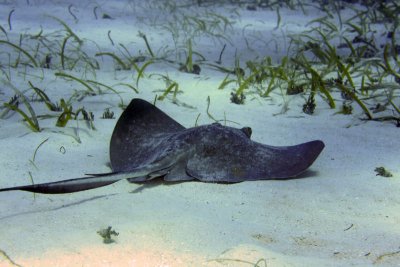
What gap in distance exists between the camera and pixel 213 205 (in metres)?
2.71

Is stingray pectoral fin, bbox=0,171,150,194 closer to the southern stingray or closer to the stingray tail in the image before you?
the stingray tail

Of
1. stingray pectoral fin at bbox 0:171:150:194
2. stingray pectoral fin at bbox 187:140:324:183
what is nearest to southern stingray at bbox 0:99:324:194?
stingray pectoral fin at bbox 187:140:324:183

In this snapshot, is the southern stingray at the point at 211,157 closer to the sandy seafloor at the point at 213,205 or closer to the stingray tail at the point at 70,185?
the sandy seafloor at the point at 213,205

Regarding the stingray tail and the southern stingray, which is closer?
the stingray tail

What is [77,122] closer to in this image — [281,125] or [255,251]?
[281,125]

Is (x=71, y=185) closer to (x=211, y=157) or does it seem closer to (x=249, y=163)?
(x=211, y=157)

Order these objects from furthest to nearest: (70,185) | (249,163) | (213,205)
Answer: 1. (249,163)
2. (213,205)
3. (70,185)

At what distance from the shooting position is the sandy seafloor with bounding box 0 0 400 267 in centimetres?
207

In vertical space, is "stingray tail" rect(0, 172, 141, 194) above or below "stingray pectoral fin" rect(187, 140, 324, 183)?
above

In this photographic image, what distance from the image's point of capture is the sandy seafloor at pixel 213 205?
207 centimetres

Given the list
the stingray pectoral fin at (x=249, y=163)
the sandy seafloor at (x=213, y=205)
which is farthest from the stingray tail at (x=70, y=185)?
the stingray pectoral fin at (x=249, y=163)

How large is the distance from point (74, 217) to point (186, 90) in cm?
330

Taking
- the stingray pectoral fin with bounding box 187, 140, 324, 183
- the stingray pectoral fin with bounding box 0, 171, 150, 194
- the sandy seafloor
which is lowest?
the sandy seafloor

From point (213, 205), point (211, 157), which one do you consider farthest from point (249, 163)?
point (213, 205)
